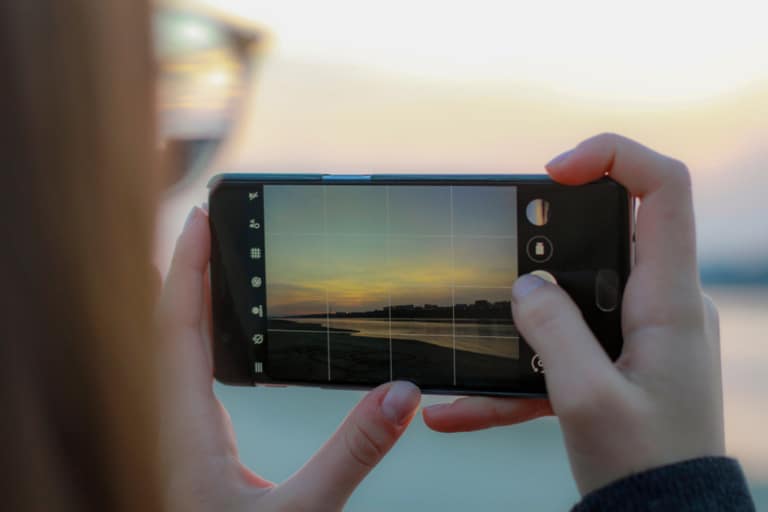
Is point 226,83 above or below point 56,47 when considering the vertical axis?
above

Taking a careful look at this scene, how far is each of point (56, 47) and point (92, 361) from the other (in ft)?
0.61

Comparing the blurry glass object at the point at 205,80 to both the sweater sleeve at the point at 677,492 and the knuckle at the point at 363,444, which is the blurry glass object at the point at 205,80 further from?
the sweater sleeve at the point at 677,492

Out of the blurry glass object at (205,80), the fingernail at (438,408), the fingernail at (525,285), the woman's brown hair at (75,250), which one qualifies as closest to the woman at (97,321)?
the woman's brown hair at (75,250)

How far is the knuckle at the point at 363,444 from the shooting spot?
2.54 feet

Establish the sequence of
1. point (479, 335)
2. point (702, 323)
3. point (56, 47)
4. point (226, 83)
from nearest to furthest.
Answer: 1. point (56, 47)
2. point (702, 323)
3. point (479, 335)
4. point (226, 83)

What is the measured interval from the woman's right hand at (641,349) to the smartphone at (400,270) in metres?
0.09

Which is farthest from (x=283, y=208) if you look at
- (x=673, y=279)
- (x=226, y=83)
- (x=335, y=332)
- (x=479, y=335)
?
(x=226, y=83)

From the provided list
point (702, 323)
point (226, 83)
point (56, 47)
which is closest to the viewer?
point (56, 47)

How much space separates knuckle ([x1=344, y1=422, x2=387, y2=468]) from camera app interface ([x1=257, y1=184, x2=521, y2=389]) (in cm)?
15

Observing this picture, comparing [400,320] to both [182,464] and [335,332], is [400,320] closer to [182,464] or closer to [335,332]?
[335,332]

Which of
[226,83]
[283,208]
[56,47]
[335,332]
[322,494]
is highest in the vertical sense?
[226,83]

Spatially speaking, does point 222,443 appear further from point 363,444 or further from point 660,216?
point 660,216

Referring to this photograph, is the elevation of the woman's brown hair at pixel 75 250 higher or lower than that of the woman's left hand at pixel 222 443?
higher

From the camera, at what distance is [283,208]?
0.93m
